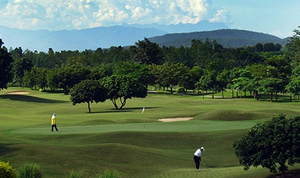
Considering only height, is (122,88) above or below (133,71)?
below

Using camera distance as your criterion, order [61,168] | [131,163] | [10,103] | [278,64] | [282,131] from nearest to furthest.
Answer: [282,131] < [61,168] < [131,163] < [10,103] < [278,64]

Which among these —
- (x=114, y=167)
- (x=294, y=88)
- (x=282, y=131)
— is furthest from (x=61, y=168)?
(x=294, y=88)

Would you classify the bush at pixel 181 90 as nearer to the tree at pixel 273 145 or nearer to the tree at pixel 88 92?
the tree at pixel 88 92

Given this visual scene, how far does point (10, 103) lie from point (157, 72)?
64.8 meters

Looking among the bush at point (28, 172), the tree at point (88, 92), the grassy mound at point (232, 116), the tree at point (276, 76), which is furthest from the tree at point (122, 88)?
the bush at point (28, 172)

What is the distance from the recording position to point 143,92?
89875 mm

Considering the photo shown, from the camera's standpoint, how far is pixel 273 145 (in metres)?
22.0

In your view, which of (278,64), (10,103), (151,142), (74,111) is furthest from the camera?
(278,64)

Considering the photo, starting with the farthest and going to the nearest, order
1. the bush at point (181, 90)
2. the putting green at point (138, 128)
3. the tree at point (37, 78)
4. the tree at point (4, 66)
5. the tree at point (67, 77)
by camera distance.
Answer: the tree at point (37, 78) → the bush at point (181, 90) → the tree at point (67, 77) → the tree at point (4, 66) → the putting green at point (138, 128)

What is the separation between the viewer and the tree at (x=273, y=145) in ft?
71.4

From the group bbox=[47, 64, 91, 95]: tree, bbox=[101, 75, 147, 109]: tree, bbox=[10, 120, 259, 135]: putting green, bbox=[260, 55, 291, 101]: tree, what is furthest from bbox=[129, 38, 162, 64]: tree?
bbox=[10, 120, 259, 135]: putting green

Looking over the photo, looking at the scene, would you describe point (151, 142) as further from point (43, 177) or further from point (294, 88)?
point (294, 88)

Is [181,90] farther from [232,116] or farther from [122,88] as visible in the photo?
[232,116]

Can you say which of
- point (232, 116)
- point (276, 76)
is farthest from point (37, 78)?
point (232, 116)
